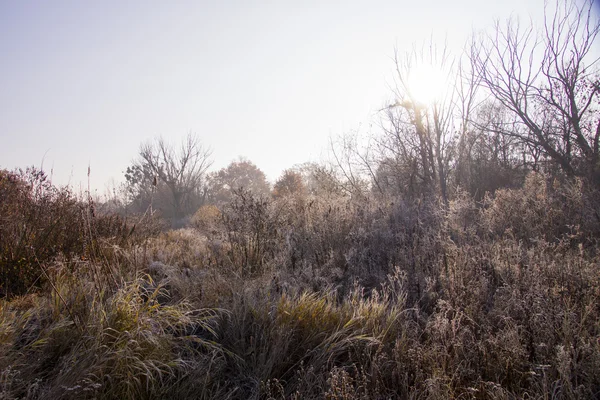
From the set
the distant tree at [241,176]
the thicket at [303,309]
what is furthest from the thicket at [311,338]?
the distant tree at [241,176]

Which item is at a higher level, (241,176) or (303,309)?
(241,176)

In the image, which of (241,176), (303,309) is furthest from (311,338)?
(241,176)

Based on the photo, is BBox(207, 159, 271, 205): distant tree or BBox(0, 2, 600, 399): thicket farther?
BBox(207, 159, 271, 205): distant tree

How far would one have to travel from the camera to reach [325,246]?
5574 mm

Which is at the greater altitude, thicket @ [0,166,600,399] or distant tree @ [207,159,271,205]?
distant tree @ [207,159,271,205]

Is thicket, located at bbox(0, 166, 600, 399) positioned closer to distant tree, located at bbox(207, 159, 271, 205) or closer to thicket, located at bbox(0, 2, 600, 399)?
thicket, located at bbox(0, 2, 600, 399)

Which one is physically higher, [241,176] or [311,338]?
[241,176]

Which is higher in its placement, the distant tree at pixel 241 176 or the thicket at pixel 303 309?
the distant tree at pixel 241 176

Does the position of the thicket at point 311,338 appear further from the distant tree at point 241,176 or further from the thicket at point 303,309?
the distant tree at point 241,176

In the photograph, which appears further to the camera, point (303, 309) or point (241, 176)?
point (241, 176)

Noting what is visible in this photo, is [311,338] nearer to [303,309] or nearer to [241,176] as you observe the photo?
[303,309]

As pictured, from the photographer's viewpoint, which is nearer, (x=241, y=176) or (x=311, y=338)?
(x=311, y=338)

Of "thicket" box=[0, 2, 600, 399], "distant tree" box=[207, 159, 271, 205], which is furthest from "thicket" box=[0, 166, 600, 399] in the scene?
"distant tree" box=[207, 159, 271, 205]

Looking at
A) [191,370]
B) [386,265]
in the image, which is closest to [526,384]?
[191,370]
